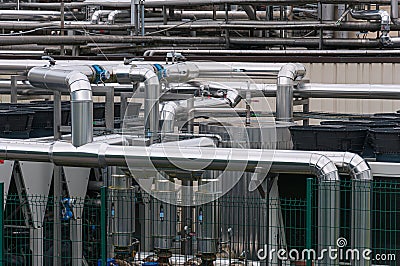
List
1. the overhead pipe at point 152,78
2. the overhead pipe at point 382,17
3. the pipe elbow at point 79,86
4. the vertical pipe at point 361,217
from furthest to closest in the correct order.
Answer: the overhead pipe at point 382,17 → the overhead pipe at point 152,78 → the pipe elbow at point 79,86 → the vertical pipe at point 361,217

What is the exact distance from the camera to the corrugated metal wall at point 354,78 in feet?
28.1

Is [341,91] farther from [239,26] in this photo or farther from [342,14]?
[342,14]

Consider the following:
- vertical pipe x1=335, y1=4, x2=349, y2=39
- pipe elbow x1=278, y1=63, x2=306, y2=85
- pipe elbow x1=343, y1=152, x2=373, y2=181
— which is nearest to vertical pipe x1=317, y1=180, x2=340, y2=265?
pipe elbow x1=343, y1=152, x2=373, y2=181

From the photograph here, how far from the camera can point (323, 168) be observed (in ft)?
15.3

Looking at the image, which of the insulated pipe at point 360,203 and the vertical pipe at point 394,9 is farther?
the vertical pipe at point 394,9

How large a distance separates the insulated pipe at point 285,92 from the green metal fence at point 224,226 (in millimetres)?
1094

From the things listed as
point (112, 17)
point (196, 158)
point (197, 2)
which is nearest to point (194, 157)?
point (196, 158)

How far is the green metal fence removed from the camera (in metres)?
4.95

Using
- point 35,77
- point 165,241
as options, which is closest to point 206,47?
point 35,77

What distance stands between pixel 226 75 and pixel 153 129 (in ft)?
5.80

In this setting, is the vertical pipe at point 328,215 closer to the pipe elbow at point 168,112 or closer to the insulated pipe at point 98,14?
the pipe elbow at point 168,112

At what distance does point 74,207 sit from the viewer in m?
5.69

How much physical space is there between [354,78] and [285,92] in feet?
7.63

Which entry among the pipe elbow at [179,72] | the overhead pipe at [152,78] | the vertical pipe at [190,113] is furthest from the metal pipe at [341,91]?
the vertical pipe at [190,113]
